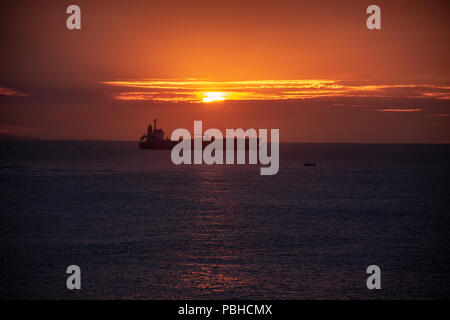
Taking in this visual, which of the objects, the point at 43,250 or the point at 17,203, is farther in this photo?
the point at 17,203

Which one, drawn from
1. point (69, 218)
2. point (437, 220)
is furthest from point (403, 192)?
point (69, 218)

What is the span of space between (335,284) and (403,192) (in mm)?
50477

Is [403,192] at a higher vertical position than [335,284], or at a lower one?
higher

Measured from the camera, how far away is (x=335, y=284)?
91.4 feet

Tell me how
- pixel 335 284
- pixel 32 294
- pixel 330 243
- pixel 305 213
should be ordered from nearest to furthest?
pixel 32 294 → pixel 335 284 → pixel 330 243 → pixel 305 213

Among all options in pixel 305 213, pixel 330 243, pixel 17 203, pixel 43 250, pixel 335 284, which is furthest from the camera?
pixel 17 203

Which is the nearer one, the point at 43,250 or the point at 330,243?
the point at 43,250

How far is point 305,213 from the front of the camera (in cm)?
5175

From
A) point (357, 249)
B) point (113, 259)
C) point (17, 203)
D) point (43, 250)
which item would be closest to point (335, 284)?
point (357, 249)

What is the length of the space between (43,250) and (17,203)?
25.0 m

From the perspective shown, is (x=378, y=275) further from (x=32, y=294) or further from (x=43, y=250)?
(x=43, y=250)

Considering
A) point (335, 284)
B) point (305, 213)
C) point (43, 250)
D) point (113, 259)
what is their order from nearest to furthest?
1. point (335, 284)
2. point (113, 259)
3. point (43, 250)
4. point (305, 213)
